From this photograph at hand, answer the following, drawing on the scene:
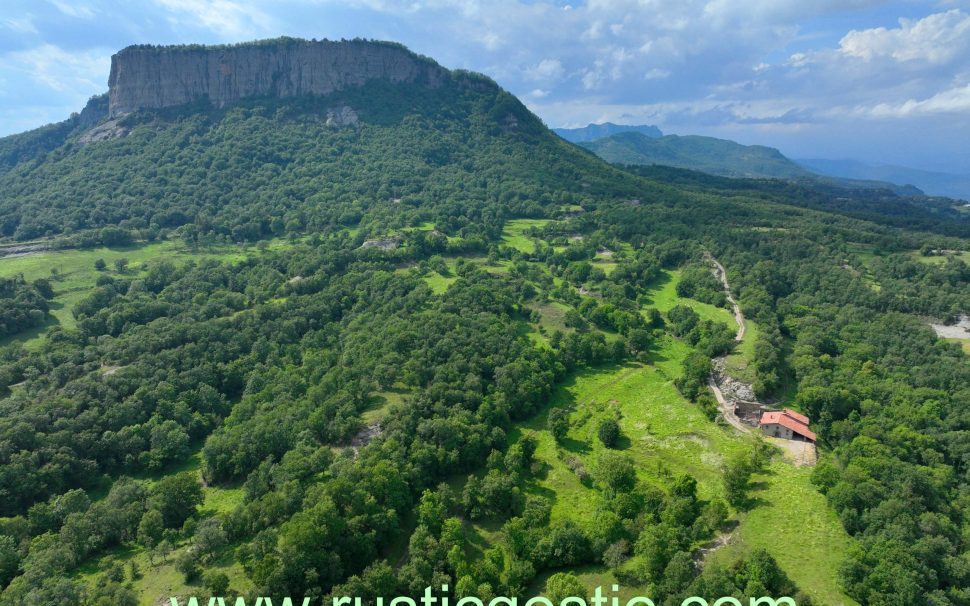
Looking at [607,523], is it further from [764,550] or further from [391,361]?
[391,361]

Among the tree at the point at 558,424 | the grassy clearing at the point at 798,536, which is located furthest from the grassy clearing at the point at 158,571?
the grassy clearing at the point at 798,536

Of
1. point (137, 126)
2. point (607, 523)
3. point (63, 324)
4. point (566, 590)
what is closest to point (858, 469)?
point (607, 523)

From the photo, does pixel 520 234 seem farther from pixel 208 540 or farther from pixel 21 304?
pixel 208 540

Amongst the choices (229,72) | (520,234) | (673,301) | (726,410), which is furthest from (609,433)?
(229,72)

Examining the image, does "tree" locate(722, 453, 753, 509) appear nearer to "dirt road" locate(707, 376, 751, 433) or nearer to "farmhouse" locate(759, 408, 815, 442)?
"farmhouse" locate(759, 408, 815, 442)

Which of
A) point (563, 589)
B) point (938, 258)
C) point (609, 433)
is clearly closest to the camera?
point (563, 589)

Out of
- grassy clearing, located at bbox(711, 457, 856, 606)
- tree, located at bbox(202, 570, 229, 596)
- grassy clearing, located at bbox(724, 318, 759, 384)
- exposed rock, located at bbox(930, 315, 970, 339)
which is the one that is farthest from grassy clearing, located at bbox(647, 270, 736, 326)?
tree, located at bbox(202, 570, 229, 596)

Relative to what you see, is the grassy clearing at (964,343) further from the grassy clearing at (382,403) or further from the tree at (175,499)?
the tree at (175,499)

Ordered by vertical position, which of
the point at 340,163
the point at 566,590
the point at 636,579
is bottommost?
the point at 636,579
